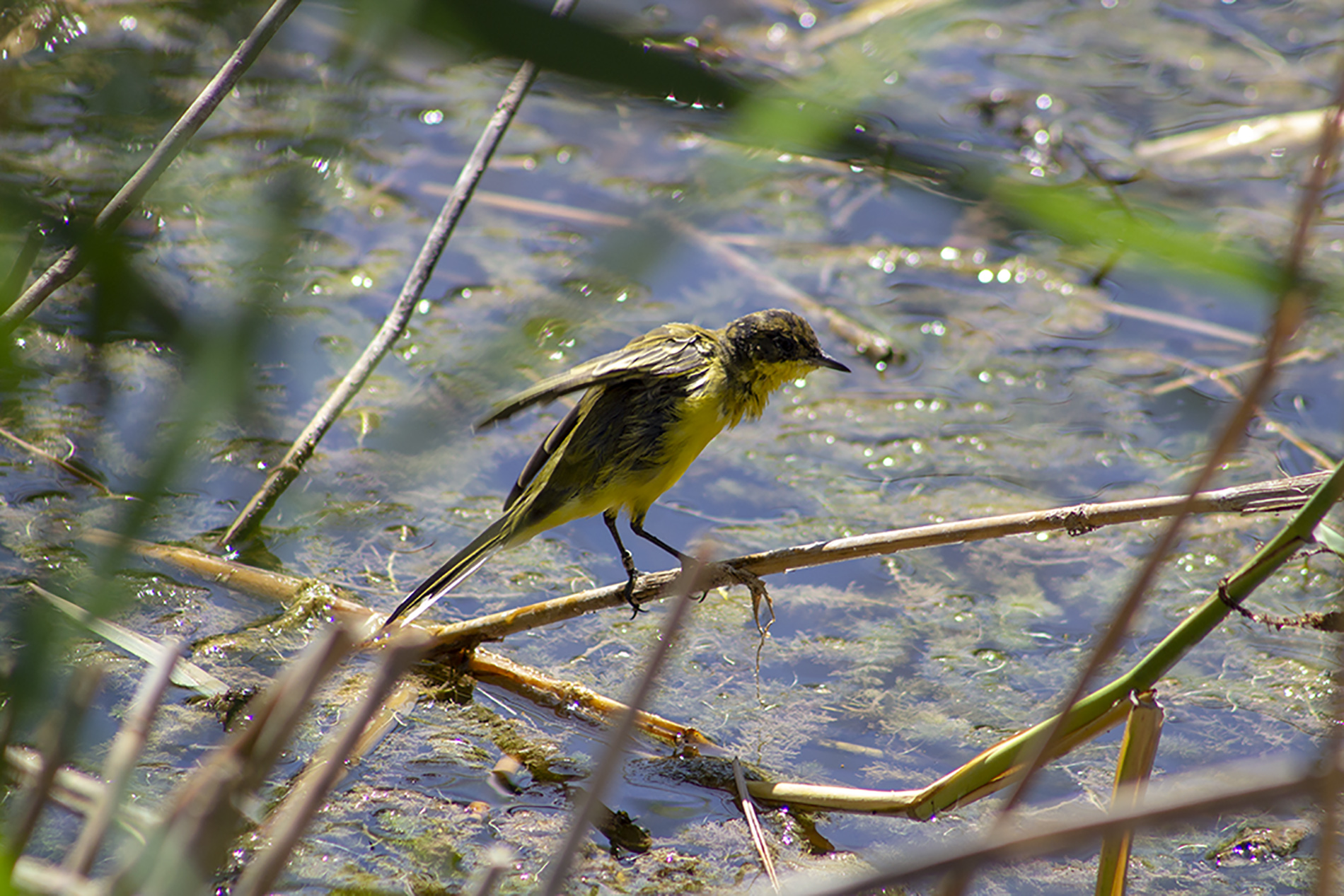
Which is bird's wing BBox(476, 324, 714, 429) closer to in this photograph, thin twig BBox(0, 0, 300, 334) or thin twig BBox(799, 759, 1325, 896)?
thin twig BBox(0, 0, 300, 334)

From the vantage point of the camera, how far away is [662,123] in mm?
869

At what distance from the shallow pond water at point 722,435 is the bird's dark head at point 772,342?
34.6 inches

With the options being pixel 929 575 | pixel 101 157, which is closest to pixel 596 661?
pixel 929 575

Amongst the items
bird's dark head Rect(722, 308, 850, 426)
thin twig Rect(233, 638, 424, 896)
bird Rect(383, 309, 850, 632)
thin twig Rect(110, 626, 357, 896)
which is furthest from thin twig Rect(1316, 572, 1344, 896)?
bird's dark head Rect(722, 308, 850, 426)

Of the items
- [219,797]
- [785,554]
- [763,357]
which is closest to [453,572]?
[785,554]

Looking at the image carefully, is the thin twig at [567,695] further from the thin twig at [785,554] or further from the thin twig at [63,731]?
the thin twig at [63,731]

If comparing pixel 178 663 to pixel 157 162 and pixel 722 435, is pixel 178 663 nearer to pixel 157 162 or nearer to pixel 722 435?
pixel 157 162

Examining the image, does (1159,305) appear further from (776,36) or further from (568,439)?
(568,439)

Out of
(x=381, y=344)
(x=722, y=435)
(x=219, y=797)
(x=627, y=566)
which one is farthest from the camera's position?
(x=722, y=435)

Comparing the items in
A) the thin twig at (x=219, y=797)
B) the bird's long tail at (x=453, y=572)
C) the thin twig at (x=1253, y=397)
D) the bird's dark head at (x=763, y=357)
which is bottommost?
the thin twig at (x=219, y=797)

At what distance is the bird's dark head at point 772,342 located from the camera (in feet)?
15.3

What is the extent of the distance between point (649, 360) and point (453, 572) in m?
1.05

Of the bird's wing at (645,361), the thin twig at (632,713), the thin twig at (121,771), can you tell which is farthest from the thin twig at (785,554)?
the thin twig at (632,713)

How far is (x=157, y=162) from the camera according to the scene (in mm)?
2176
